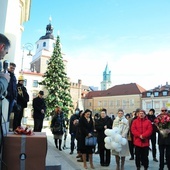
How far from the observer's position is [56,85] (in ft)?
120

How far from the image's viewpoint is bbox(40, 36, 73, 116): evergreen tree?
35875 millimetres

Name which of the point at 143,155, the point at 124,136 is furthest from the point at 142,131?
the point at 143,155

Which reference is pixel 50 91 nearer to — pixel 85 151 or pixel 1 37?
pixel 85 151

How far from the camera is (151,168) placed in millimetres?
7855

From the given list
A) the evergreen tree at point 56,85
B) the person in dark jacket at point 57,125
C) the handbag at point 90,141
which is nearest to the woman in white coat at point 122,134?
the handbag at point 90,141

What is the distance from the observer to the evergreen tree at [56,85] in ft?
118

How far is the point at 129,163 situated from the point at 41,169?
5.70 m

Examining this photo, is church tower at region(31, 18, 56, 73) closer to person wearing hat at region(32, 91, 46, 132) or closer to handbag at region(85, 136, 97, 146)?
person wearing hat at region(32, 91, 46, 132)

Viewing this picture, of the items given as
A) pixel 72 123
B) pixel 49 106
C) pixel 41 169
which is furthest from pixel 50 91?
pixel 41 169

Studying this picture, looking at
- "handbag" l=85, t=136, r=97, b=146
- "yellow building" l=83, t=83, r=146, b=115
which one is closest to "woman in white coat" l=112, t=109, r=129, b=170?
"handbag" l=85, t=136, r=97, b=146

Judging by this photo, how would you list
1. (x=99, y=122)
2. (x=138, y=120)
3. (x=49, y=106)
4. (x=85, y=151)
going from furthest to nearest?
1. (x=49, y=106)
2. (x=99, y=122)
3. (x=85, y=151)
4. (x=138, y=120)

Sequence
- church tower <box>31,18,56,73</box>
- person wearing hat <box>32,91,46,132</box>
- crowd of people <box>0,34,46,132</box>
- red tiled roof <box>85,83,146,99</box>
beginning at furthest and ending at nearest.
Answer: red tiled roof <box>85,83,146,99</box> < church tower <box>31,18,56,73</box> < person wearing hat <box>32,91,46,132</box> < crowd of people <box>0,34,46,132</box>

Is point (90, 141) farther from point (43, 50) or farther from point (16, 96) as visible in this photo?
point (43, 50)

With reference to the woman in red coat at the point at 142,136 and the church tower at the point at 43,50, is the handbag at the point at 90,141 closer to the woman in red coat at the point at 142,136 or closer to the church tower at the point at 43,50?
the woman in red coat at the point at 142,136
